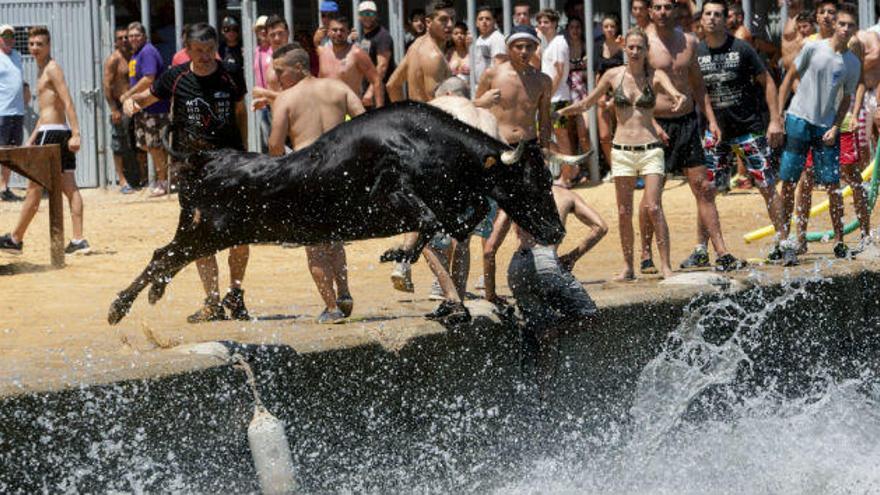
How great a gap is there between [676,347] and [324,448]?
9.08 ft

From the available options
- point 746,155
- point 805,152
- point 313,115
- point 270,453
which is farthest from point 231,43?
point 270,453

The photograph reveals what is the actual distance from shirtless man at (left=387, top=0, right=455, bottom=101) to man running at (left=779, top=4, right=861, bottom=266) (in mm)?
2612

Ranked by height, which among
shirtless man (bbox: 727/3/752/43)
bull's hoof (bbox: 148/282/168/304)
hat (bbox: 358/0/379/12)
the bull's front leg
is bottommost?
bull's hoof (bbox: 148/282/168/304)

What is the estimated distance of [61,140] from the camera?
15164 mm

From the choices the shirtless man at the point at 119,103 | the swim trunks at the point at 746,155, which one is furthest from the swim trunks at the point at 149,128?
the swim trunks at the point at 746,155

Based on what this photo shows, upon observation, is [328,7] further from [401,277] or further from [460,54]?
[401,277]

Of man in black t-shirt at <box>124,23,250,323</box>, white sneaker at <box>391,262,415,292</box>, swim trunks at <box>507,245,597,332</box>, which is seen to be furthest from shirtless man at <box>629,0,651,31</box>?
swim trunks at <box>507,245,597,332</box>

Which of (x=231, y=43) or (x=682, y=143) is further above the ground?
(x=231, y=43)

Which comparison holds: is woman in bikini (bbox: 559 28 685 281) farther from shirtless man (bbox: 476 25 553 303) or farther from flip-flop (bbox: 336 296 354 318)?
flip-flop (bbox: 336 296 354 318)

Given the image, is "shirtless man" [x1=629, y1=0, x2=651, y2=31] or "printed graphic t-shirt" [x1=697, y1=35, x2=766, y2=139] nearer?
"printed graphic t-shirt" [x1=697, y1=35, x2=766, y2=139]

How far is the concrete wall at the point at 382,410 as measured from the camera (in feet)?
24.6

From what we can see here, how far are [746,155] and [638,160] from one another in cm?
165

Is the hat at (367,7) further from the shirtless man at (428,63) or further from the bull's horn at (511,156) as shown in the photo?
the bull's horn at (511,156)

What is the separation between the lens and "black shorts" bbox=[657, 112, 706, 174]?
1219 cm
